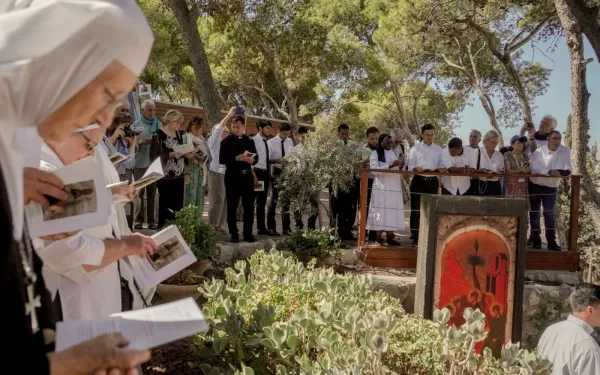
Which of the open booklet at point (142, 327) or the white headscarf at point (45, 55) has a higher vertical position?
the white headscarf at point (45, 55)

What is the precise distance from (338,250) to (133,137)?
286cm

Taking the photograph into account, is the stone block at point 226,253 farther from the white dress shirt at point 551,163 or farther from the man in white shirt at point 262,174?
the white dress shirt at point 551,163

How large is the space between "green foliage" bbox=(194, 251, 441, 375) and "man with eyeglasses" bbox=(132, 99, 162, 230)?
3.42m

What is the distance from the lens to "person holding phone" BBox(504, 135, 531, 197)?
8086mm

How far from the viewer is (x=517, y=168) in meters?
8.27

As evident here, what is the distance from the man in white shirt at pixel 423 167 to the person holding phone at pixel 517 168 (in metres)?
0.99

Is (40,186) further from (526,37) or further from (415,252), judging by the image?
(526,37)

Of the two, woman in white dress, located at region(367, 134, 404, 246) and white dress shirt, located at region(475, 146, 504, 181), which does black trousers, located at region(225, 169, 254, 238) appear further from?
white dress shirt, located at region(475, 146, 504, 181)

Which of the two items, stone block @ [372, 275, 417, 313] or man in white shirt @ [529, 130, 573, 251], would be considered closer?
stone block @ [372, 275, 417, 313]

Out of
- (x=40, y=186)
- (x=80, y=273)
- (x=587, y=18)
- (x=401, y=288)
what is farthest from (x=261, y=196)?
(x=40, y=186)

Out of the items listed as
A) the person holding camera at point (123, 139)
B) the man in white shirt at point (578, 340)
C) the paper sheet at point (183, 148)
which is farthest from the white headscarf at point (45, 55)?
the paper sheet at point (183, 148)

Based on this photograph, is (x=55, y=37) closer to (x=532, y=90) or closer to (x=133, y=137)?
(x=133, y=137)

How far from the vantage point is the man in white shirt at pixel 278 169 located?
28.1 ft

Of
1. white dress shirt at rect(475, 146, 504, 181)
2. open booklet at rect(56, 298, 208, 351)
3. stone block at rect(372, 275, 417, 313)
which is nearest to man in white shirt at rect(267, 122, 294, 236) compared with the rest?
stone block at rect(372, 275, 417, 313)
